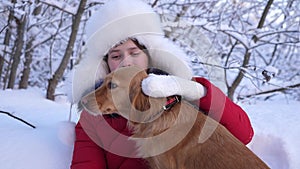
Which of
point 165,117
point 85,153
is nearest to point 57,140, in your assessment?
point 85,153

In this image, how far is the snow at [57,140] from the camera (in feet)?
5.85

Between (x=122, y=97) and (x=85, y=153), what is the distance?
432 millimetres

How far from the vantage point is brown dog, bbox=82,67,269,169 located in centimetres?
164

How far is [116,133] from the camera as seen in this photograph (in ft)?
6.88

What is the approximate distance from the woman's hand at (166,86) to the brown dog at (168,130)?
65mm

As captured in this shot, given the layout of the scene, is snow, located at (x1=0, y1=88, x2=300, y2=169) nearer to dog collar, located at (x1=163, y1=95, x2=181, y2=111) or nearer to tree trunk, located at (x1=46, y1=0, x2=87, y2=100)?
dog collar, located at (x1=163, y1=95, x2=181, y2=111)

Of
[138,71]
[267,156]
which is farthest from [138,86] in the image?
[267,156]

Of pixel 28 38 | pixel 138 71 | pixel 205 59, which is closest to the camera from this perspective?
pixel 138 71

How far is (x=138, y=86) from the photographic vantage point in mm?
1812

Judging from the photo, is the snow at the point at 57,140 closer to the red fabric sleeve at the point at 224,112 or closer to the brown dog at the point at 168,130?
the brown dog at the point at 168,130

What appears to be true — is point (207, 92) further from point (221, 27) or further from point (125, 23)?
point (221, 27)

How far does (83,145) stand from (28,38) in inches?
187

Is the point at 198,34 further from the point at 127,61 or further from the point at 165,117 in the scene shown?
the point at 165,117

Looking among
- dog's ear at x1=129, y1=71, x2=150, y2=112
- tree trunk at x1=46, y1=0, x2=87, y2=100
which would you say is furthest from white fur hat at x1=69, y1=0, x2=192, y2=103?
tree trunk at x1=46, y1=0, x2=87, y2=100
